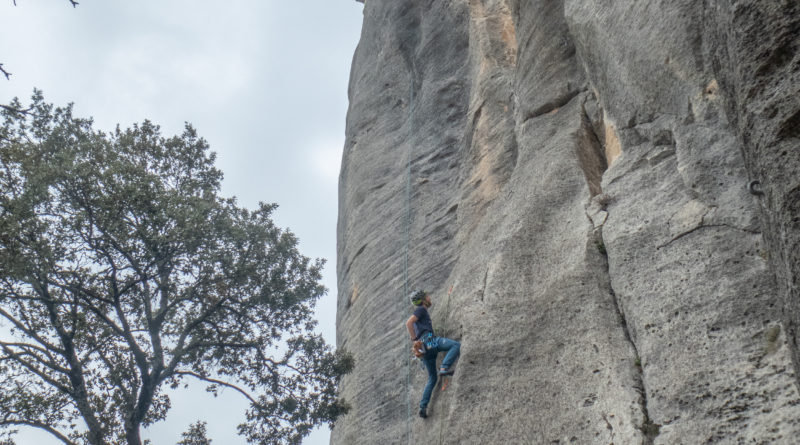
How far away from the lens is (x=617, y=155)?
866 centimetres

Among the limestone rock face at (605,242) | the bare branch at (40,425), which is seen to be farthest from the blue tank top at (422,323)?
the bare branch at (40,425)

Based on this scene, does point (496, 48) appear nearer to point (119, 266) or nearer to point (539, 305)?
point (539, 305)

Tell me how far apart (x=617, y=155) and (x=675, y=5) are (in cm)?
185

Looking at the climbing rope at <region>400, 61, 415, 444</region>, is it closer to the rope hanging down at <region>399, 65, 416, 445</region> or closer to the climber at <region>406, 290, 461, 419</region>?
the rope hanging down at <region>399, 65, 416, 445</region>

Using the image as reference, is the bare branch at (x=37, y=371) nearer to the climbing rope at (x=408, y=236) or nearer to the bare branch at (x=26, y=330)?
the bare branch at (x=26, y=330)

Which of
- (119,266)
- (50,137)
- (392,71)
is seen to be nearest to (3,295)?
(119,266)

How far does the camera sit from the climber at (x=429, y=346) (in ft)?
29.6

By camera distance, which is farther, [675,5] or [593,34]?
[593,34]

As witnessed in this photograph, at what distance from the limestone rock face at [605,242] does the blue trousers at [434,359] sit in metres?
0.16

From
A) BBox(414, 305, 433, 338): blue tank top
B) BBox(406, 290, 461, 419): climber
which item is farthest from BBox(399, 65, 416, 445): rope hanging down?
BBox(414, 305, 433, 338): blue tank top

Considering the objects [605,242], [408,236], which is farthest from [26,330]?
[605,242]

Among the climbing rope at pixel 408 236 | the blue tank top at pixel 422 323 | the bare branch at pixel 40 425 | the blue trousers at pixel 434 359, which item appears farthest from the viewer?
the bare branch at pixel 40 425

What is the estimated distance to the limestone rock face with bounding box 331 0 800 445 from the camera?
4650mm

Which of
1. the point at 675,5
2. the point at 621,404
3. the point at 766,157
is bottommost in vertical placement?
the point at 621,404
